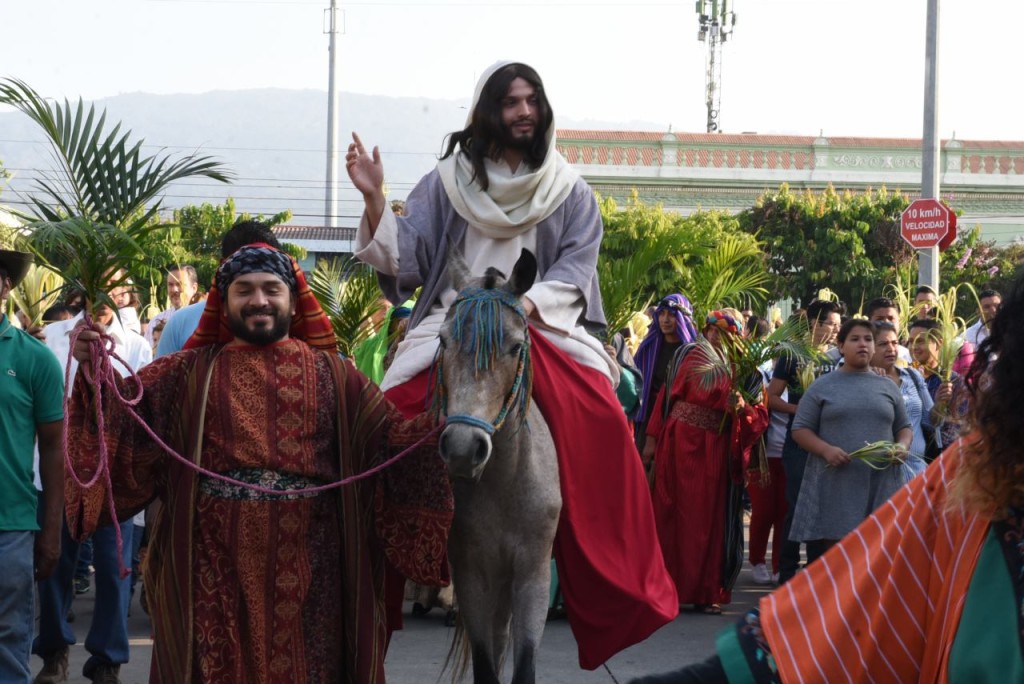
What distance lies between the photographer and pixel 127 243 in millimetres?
4969

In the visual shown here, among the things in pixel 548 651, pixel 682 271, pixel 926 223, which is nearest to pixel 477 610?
pixel 548 651

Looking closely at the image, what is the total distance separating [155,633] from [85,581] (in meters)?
5.98

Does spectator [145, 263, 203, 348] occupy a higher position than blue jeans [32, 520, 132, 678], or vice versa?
spectator [145, 263, 203, 348]

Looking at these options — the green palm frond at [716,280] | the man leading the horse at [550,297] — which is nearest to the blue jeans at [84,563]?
the man leading the horse at [550,297]

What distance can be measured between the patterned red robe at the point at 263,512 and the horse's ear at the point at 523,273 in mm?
645

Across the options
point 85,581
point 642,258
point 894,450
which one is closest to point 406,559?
point 894,450

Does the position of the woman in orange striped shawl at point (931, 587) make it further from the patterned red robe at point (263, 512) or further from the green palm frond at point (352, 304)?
the green palm frond at point (352, 304)

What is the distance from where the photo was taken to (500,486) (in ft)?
16.6

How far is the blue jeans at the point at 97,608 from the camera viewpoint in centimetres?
669

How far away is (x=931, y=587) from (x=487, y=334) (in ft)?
7.91

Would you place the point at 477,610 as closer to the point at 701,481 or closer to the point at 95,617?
the point at 95,617

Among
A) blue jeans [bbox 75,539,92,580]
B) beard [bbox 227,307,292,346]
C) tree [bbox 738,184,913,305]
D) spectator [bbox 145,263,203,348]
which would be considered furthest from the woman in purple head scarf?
tree [bbox 738,184,913,305]

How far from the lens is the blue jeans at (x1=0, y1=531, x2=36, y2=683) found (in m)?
5.08

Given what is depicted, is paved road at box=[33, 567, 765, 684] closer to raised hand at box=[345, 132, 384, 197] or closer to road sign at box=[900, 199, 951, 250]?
raised hand at box=[345, 132, 384, 197]
